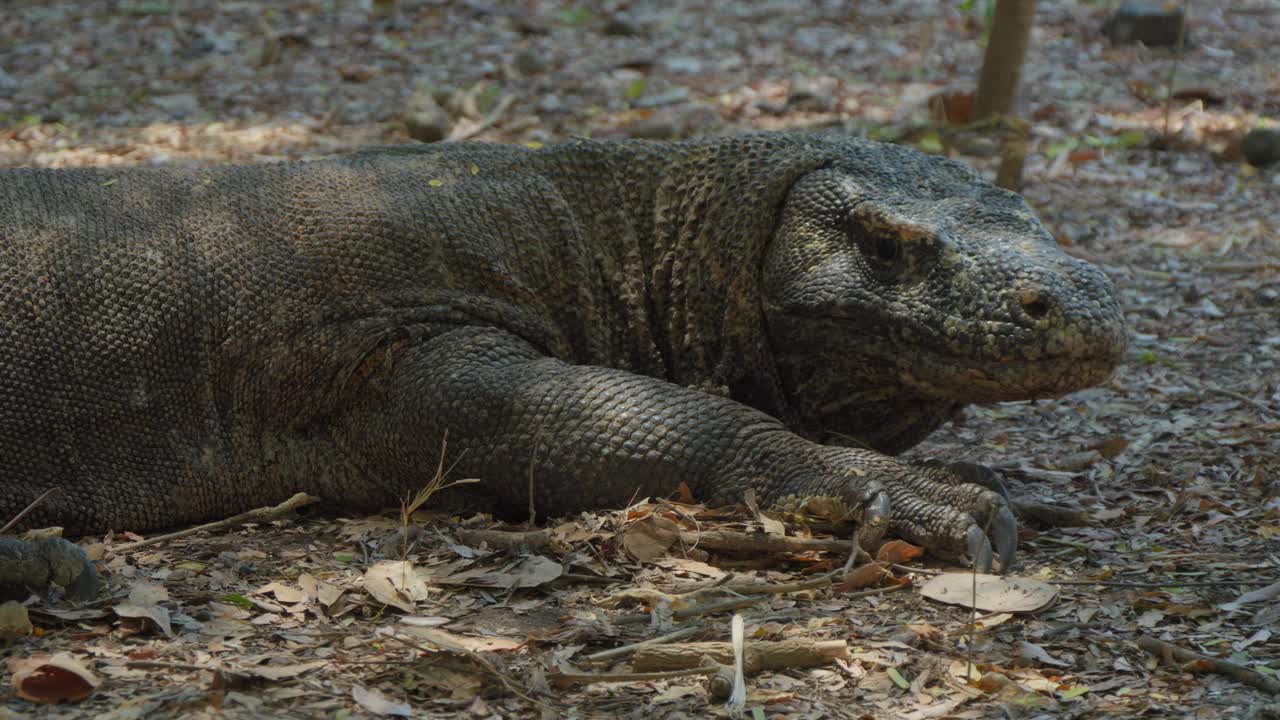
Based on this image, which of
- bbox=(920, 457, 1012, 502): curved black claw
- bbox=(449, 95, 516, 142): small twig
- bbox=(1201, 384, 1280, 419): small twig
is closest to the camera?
bbox=(920, 457, 1012, 502): curved black claw

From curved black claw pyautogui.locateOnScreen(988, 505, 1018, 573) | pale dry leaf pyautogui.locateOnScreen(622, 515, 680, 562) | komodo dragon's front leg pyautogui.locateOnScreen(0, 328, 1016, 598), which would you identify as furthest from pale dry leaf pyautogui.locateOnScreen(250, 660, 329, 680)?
curved black claw pyautogui.locateOnScreen(988, 505, 1018, 573)

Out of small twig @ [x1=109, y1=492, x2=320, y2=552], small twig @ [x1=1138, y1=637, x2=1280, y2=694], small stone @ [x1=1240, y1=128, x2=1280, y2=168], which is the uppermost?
small stone @ [x1=1240, y1=128, x2=1280, y2=168]

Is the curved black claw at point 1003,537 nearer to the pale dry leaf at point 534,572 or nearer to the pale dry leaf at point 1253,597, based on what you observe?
the pale dry leaf at point 1253,597

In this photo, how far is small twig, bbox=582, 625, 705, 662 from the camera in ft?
10.2

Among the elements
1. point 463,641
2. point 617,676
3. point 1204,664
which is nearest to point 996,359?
point 1204,664

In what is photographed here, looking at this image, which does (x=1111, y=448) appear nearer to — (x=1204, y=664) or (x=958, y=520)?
A: (x=958, y=520)

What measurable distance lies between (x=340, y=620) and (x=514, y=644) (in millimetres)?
464

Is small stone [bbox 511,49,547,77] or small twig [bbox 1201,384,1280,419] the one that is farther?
small stone [bbox 511,49,547,77]

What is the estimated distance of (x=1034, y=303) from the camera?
3.78 meters

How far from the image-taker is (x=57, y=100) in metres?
9.27

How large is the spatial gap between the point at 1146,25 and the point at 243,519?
9980 mm

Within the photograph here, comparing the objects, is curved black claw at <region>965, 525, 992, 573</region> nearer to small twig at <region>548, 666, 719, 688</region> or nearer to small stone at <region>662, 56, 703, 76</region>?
small twig at <region>548, 666, 719, 688</region>

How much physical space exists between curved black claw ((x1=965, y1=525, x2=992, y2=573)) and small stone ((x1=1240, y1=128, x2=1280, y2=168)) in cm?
610

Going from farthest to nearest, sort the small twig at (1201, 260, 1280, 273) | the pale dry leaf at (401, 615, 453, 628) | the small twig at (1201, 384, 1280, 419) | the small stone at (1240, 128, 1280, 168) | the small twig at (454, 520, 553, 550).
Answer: the small stone at (1240, 128, 1280, 168), the small twig at (1201, 260, 1280, 273), the small twig at (1201, 384, 1280, 419), the small twig at (454, 520, 553, 550), the pale dry leaf at (401, 615, 453, 628)
